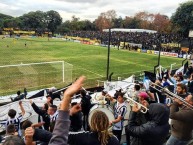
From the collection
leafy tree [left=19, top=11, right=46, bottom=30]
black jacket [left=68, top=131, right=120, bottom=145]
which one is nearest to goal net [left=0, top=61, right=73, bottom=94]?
black jacket [left=68, top=131, right=120, bottom=145]

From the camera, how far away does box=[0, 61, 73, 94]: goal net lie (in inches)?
653

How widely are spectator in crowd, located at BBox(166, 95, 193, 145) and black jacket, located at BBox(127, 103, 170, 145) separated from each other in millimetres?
522

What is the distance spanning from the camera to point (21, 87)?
52.9 feet

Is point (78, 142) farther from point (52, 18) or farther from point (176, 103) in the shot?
point (52, 18)

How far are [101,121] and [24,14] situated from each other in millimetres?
111610

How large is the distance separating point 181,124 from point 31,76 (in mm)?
15081

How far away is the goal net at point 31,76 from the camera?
16594 mm

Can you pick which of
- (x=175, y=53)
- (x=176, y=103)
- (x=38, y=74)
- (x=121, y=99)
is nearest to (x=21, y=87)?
(x=38, y=74)

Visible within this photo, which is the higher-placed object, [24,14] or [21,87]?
[24,14]

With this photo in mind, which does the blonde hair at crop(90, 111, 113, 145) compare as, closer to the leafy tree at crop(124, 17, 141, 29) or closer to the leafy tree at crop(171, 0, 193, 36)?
the leafy tree at crop(171, 0, 193, 36)

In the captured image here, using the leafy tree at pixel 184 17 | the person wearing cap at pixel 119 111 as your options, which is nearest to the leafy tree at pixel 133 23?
the leafy tree at pixel 184 17

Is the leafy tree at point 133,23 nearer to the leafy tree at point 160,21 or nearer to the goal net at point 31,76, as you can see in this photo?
the leafy tree at point 160,21

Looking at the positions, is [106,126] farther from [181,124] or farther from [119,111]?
[119,111]

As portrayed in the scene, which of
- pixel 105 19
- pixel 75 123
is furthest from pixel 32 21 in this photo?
pixel 75 123
